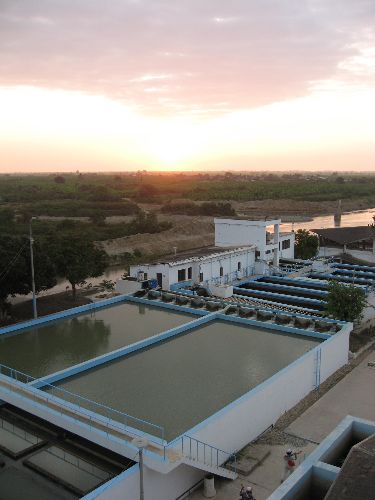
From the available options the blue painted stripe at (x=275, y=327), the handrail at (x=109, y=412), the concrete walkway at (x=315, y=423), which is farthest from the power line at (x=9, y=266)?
Result: the concrete walkway at (x=315, y=423)

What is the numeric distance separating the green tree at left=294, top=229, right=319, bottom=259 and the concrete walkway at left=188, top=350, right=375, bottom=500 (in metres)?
19.1

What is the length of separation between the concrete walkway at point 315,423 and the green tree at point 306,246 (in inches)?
753

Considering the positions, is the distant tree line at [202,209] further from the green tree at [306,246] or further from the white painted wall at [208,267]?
the white painted wall at [208,267]

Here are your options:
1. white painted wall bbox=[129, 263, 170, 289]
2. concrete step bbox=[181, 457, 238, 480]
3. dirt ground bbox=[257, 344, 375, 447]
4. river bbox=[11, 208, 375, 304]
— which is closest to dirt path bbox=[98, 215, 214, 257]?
river bbox=[11, 208, 375, 304]

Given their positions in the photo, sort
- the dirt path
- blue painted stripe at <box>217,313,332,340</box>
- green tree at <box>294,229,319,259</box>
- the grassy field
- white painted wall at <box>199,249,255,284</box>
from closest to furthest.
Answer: blue painted stripe at <box>217,313,332,340</box> → white painted wall at <box>199,249,255,284</box> → green tree at <box>294,229,319,259</box> → the dirt path → the grassy field

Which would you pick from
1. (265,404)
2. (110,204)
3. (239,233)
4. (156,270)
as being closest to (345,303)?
(265,404)

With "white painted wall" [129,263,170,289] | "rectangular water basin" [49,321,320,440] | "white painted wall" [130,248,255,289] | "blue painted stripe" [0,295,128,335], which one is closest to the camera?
"rectangular water basin" [49,321,320,440]

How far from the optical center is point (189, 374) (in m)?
15.9

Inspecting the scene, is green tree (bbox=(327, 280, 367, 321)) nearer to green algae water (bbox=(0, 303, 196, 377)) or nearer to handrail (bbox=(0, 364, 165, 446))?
green algae water (bbox=(0, 303, 196, 377))

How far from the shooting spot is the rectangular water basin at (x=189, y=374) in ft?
44.8

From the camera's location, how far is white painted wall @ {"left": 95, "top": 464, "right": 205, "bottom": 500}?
1005 centimetres

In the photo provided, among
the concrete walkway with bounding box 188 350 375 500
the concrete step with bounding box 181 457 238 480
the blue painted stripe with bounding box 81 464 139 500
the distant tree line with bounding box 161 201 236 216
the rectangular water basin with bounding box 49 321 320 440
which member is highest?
the distant tree line with bounding box 161 201 236 216

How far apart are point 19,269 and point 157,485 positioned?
1581cm

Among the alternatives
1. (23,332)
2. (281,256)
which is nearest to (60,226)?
(281,256)
